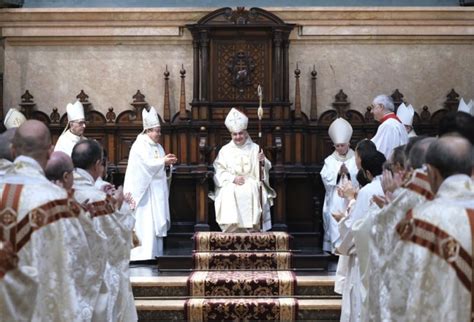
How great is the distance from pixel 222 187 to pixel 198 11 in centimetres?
280

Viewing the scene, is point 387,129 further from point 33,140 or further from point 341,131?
point 33,140

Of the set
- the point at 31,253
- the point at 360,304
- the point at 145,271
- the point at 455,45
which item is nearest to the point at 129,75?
the point at 145,271

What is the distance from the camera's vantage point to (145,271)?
428 inches

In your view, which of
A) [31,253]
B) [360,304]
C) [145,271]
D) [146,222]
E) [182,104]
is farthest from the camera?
[182,104]

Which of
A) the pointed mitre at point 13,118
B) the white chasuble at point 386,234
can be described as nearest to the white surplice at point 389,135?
the white chasuble at point 386,234

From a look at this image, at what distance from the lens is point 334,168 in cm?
1215

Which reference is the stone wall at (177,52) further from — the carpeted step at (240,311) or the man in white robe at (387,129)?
the carpeted step at (240,311)

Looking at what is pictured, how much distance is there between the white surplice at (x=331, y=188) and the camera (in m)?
12.1

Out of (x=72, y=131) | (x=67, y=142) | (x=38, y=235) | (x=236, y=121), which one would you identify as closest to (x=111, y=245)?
(x=38, y=235)

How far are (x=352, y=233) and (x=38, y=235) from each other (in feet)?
8.75

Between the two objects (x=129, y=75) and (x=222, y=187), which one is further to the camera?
(x=129, y=75)

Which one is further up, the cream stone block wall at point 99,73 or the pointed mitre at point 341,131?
the cream stone block wall at point 99,73

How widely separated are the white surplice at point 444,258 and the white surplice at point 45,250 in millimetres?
1882

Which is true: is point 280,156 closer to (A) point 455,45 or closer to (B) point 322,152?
(B) point 322,152
